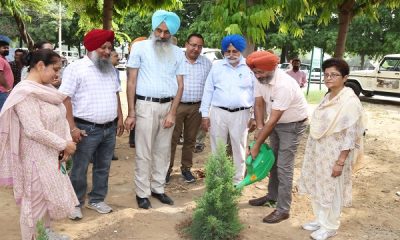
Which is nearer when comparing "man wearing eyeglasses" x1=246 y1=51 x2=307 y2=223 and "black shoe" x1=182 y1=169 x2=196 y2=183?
"man wearing eyeglasses" x1=246 y1=51 x2=307 y2=223

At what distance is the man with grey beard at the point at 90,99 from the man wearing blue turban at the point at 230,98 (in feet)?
3.63

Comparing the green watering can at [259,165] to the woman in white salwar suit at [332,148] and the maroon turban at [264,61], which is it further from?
the maroon turban at [264,61]

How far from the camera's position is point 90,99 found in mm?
3695

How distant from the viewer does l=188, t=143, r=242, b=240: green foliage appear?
3402 mm

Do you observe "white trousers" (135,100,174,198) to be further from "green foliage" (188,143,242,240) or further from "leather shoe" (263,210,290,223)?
"leather shoe" (263,210,290,223)

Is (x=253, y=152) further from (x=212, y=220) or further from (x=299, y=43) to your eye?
(x=299, y=43)

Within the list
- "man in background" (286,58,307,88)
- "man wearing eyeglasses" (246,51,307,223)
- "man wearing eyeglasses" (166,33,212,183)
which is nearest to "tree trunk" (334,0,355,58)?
"man in background" (286,58,307,88)

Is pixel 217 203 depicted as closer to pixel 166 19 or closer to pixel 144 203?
pixel 144 203

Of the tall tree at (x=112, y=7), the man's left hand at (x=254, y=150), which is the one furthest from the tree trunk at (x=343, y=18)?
the man's left hand at (x=254, y=150)

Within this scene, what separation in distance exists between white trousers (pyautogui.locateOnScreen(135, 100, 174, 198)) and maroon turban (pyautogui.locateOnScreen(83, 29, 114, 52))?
0.66 metres

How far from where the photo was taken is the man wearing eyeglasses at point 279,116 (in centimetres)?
376

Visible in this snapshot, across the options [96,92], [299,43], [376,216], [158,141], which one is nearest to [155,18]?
[96,92]

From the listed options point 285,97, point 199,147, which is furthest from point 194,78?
point 199,147

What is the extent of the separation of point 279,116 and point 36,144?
2.04 meters
